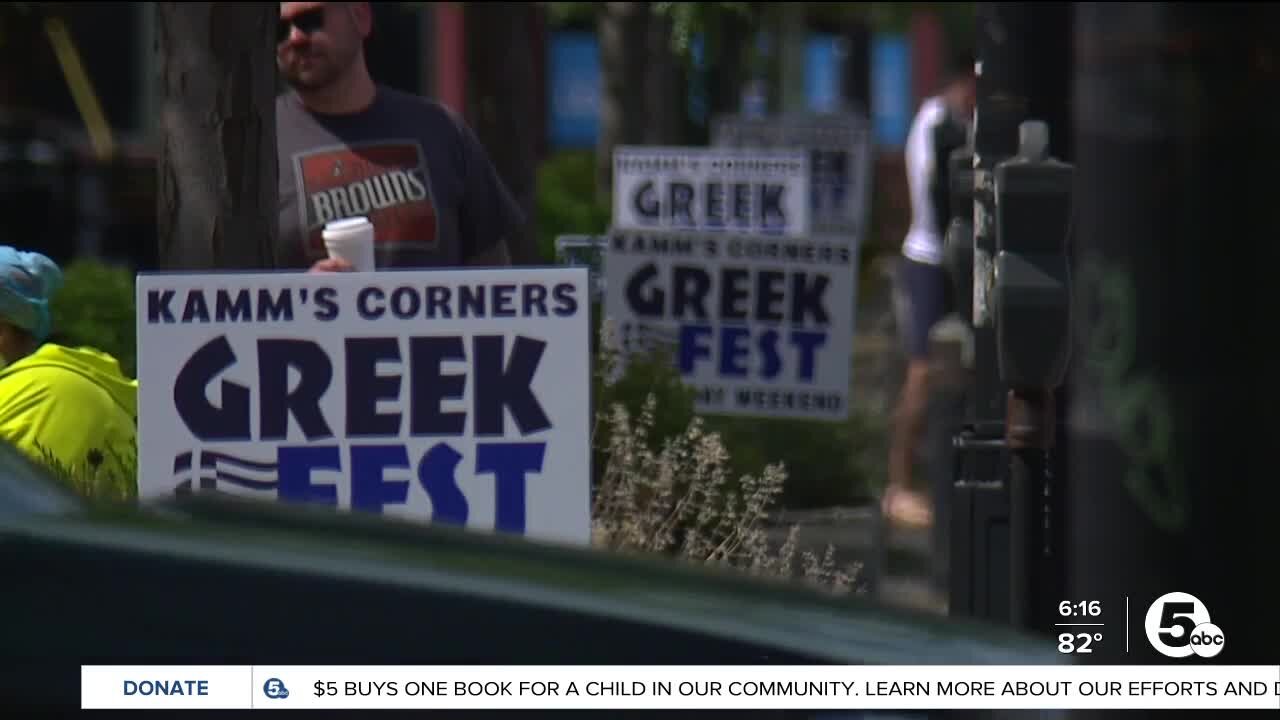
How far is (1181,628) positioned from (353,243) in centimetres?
228

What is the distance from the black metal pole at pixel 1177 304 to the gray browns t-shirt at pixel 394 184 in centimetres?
174

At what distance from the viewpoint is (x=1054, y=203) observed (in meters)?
6.27

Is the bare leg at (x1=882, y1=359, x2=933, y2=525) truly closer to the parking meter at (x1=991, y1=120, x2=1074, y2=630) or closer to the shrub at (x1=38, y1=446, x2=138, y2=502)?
the parking meter at (x1=991, y1=120, x2=1074, y2=630)

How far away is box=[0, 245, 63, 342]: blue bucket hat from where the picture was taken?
6.44 meters

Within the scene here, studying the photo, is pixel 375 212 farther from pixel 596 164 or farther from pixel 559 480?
pixel 596 164

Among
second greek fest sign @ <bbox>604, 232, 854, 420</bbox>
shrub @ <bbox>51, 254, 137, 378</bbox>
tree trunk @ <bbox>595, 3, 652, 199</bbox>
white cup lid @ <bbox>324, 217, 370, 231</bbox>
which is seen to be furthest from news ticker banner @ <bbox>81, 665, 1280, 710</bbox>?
tree trunk @ <bbox>595, 3, 652, 199</bbox>

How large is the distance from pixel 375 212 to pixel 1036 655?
4570 mm

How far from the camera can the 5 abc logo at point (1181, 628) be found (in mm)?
6238

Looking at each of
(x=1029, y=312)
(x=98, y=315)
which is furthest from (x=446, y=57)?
(x=1029, y=312)

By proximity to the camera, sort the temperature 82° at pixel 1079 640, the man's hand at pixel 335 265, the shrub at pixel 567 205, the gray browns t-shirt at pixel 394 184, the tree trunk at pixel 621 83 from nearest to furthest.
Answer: the temperature 82° at pixel 1079 640, the man's hand at pixel 335 265, the gray browns t-shirt at pixel 394 184, the shrub at pixel 567 205, the tree trunk at pixel 621 83

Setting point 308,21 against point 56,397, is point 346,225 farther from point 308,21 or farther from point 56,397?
point 308,21

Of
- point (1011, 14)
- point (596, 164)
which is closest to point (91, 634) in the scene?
point (1011, 14)

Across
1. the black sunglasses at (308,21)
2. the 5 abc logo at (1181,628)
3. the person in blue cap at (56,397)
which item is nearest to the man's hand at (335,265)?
the person in blue cap at (56,397)

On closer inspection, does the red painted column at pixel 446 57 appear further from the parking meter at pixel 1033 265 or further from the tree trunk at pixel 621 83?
the parking meter at pixel 1033 265
